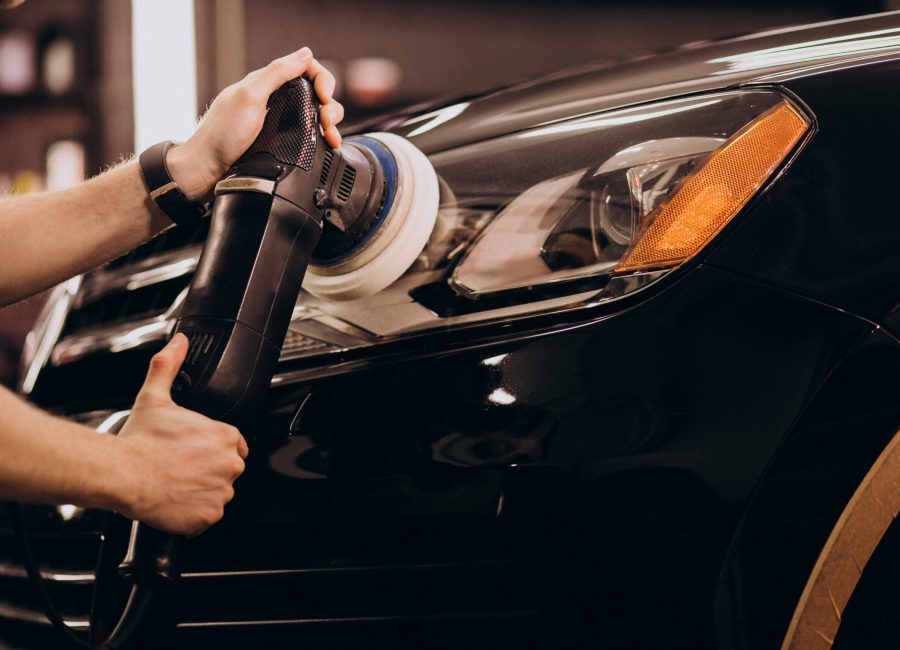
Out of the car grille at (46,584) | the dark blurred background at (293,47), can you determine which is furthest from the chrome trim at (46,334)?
the dark blurred background at (293,47)

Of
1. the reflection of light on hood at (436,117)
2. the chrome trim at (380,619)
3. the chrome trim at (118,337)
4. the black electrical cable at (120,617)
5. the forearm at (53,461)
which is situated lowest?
the black electrical cable at (120,617)

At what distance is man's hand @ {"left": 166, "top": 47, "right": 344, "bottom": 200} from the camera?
4.04 feet

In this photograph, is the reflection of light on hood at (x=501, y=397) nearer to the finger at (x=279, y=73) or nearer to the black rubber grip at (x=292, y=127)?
the black rubber grip at (x=292, y=127)

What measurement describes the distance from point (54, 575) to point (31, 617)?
14 centimetres

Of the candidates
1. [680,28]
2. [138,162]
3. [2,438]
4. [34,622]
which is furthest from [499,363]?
[680,28]

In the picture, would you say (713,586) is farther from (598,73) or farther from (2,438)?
(598,73)

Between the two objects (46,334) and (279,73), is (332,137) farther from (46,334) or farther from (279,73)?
(46,334)

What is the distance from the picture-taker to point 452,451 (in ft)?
3.61

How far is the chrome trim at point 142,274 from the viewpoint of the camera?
67.7 inches

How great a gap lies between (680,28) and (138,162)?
6.91 metres

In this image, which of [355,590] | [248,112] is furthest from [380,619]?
[248,112]

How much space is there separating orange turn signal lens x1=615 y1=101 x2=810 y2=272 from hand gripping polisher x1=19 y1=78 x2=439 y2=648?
0.31 meters

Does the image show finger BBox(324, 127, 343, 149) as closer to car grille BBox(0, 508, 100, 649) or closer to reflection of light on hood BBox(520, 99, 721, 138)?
reflection of light on hood BBox(520, 99, 721, 138)

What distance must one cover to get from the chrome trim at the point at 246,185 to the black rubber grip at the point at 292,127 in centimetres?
4
